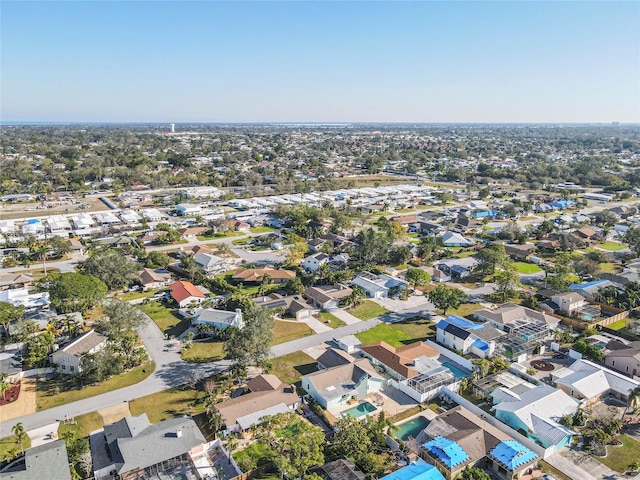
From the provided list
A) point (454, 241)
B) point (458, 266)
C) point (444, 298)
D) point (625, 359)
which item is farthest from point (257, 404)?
point (454, 241)

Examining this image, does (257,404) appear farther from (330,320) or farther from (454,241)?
(454,241)

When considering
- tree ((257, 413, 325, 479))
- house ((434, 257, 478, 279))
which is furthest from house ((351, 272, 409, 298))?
tree ((257, 413, 325, 479))

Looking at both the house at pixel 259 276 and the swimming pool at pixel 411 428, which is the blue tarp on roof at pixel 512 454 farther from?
the house at pixel 259 276

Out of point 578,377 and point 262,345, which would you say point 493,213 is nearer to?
point 578,377

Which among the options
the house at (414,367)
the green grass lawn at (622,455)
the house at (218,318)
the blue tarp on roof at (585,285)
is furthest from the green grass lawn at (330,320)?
the blue tarp on roof at (585,285)

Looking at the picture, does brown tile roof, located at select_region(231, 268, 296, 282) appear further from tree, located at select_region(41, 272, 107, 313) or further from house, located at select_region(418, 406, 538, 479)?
house, located at select_region(418, 406, 538, 479)
